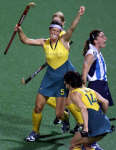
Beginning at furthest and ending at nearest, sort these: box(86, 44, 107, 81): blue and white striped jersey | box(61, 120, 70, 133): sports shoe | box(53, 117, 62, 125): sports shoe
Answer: box(53, 117, 62, 125): sports shoe < box(61, 120, 70, 133): sports shoe < box(86, 44, 107, 81): blue and white striped jersey

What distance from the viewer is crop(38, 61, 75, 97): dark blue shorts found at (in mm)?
6434

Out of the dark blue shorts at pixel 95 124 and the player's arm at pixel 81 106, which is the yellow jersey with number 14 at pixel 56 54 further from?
the dark blue shorts at pixel 95 124

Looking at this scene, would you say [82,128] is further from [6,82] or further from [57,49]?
[6,82]

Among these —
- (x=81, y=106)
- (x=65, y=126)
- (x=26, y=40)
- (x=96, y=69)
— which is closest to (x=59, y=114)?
(x=65, y=126)

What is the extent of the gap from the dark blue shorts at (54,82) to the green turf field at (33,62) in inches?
Result: 25.9

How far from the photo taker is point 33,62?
365 inches

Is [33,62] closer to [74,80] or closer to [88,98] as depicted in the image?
[74,80]

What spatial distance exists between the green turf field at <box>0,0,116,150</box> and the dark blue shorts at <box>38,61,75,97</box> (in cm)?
66

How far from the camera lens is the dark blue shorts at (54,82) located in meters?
6.43

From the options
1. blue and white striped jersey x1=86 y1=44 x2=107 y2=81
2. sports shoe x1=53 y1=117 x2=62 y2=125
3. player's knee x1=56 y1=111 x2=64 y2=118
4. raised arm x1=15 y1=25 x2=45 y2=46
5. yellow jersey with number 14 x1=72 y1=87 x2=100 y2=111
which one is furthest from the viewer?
sports shoe x1=53 y1=117 x2=62 y2=125

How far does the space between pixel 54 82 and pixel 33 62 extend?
2854 millimetres

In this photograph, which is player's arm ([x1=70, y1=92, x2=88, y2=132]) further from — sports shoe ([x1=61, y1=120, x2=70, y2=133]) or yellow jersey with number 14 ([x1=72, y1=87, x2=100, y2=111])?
sports shoe ([x1=61, y1=120, x2=70, y2=133])

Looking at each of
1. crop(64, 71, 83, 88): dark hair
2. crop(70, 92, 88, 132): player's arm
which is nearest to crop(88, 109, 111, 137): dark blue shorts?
crop(70, 92, 88, 132): player's arm

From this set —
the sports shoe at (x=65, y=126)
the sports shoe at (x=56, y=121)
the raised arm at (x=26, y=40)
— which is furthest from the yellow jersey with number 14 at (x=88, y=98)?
the sports shoe at (x=56, y=121)
